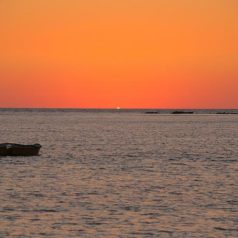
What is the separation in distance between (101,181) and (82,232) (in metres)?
19.4

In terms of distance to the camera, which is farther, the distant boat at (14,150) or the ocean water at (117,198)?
the distant boat at (14,150)

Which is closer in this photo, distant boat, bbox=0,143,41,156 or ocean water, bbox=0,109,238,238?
ocean water, bbox=0,109,238,238

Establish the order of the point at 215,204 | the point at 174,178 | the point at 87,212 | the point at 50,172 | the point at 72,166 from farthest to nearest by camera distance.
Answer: the point at 72,166
the point at 50,172
the point at 174,178
the point at 215,204
the point at 87,212

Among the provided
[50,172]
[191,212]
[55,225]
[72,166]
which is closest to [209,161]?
[72,166]

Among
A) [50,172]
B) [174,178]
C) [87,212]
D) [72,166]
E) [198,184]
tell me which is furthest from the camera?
[72,166]

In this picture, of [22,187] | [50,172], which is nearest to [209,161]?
[50,172]

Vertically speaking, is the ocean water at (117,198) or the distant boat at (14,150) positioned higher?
→ the distant boat at (14,150)

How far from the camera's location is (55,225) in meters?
33.5

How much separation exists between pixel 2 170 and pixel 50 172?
399 cm

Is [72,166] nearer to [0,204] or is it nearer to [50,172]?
[50,172]

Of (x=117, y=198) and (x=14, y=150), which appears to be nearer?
(x=117, y=198)

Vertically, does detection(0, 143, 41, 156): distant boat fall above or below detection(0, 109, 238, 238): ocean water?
above

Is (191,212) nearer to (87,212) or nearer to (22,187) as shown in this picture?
(87,212)

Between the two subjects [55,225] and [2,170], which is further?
[2,170]
